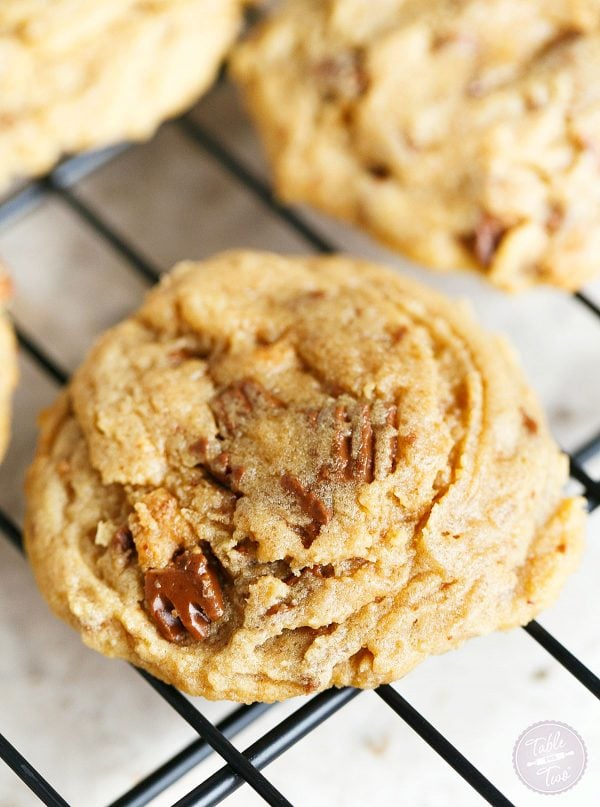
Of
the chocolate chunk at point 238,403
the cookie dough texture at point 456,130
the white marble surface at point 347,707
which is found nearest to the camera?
the chocolate chunk at point 238,403

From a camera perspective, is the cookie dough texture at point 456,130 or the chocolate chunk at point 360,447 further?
the cookie dough texture at point 456,130

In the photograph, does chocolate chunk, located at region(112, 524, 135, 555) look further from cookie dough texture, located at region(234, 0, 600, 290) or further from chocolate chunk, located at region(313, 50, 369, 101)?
chocolate chunk, located at region(313, 50, 369, 101)

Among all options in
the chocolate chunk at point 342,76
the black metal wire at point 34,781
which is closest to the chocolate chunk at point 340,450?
the black metal wire at point 34,781

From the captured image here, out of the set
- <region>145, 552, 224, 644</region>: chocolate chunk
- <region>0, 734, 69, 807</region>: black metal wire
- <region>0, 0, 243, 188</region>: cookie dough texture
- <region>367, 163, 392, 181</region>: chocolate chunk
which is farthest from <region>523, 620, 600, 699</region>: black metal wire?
<region>0, 0, 243, 188</region>: cookie dough texture

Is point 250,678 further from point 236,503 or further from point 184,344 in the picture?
point 184,344

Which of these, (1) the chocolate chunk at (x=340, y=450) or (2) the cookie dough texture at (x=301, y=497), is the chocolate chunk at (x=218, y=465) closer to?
(2) the cookie dough texture at (x=301, y=497)
